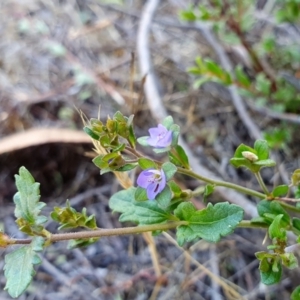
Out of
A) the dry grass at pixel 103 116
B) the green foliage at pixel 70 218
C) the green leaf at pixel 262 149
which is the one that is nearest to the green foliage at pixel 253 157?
the green leaf at pixel 262 149

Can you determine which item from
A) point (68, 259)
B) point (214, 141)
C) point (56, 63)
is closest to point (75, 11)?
point (56, 63)

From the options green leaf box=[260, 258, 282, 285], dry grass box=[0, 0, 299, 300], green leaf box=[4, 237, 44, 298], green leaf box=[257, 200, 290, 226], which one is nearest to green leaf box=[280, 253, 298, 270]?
green leaf box=[260, 258, 282, 285]

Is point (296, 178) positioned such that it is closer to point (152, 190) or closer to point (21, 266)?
point (152, 190)

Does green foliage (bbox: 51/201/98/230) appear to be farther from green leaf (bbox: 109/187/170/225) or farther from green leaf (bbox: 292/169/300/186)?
green leaf (bbox: 292/169/300/186)

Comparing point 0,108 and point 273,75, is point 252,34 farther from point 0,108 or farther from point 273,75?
point 0,108

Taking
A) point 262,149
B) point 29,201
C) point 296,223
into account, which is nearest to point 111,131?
point 29,201
